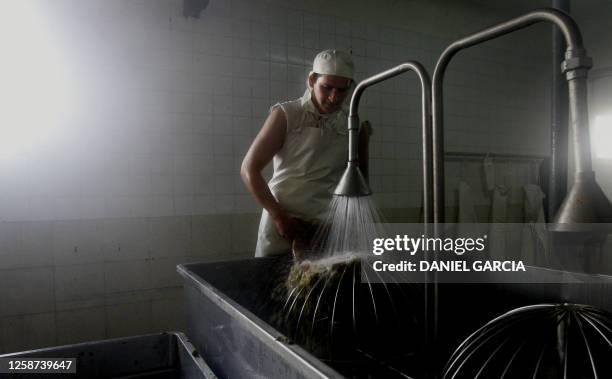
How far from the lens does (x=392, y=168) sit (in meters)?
3.51

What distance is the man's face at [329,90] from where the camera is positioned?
1.63 meters

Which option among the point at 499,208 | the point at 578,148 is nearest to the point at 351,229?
the point at 578,148

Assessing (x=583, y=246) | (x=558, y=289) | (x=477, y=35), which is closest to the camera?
(x=583, y=246)

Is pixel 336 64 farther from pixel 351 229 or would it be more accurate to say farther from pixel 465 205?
pixel 465 205

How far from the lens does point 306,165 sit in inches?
74.6

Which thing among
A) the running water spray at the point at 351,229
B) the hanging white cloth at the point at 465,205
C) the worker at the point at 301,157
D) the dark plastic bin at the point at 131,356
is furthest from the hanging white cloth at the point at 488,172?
the dark plastic bin at the point at 131,356

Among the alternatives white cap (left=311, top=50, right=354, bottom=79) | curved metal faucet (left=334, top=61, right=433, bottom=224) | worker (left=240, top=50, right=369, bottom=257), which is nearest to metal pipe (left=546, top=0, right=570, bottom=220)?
worker (left=240, top=50, right=369, bottom=257)

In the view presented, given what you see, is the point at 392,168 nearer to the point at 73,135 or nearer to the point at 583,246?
the point at 73,135

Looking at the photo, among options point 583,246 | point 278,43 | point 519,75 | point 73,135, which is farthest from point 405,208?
point 583,246

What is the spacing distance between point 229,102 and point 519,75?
2903 mm

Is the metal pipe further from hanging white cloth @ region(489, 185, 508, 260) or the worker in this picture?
hanging white cloth @ region(489, 185, 508, 260)

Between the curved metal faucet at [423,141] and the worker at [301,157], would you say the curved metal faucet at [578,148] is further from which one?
the worker at [301,157]

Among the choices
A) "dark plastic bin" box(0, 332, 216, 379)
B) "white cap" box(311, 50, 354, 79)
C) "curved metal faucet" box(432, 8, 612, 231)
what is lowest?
"dark plastic bin" box(0, 332, 216, 379)

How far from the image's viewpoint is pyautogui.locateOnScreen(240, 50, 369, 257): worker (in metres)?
1.68
